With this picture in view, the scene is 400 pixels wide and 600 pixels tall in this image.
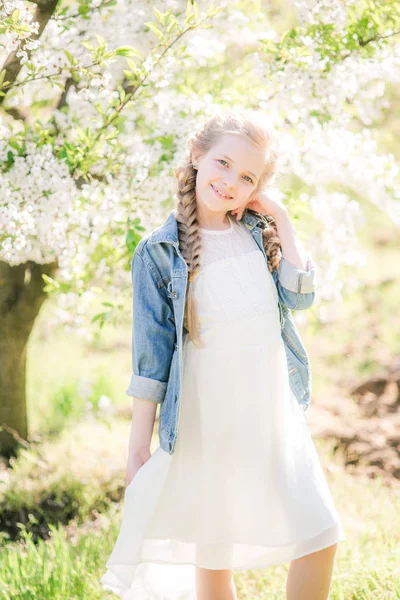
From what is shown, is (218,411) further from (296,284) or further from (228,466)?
(296,284)

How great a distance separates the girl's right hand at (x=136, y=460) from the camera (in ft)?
7.13

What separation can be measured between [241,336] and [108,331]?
5404 millimetres

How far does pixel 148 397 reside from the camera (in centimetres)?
215

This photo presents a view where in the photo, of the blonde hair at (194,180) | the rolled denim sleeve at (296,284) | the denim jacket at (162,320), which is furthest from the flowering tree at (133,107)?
the rolled denim sleeve at (296,284)

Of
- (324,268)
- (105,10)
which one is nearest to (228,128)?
(105,10)

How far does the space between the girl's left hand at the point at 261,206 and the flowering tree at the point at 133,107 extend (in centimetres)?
65

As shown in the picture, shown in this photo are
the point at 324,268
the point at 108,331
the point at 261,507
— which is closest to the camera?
the point at 261,507

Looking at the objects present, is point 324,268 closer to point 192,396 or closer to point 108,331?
point 192,396

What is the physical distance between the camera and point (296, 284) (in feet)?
7.36

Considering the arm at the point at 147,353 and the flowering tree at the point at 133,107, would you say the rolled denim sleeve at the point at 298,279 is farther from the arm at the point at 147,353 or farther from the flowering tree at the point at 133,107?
the flowering tree at the point at 133,107

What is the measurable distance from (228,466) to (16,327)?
91.9 inches

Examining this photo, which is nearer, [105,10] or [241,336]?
[241,336]

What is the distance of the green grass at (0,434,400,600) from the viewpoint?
265cm

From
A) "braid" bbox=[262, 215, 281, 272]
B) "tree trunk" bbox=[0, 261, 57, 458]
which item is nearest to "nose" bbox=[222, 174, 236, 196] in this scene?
"braid" bbox=[262, 215, 281, 272]
